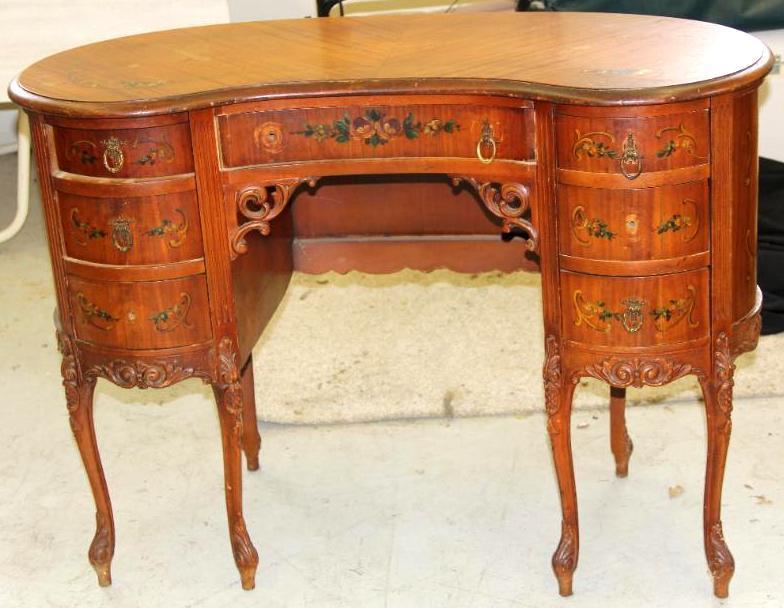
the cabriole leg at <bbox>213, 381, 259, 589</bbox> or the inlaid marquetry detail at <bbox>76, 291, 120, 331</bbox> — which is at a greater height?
the inlaid marquetry detail at <bbox>76, 291, 120, 331</bbox>

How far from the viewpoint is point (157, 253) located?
79.7 inches

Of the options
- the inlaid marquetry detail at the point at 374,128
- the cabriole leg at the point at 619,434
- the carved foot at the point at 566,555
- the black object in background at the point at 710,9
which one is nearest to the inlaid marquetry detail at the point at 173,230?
the inlaid marquetry detail at the point at 374,128

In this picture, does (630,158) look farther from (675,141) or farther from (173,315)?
(173,315)

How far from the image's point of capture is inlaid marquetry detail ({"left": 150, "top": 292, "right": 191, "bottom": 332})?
6.76ft

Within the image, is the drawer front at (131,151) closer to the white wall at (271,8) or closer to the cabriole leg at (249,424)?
the cabriole leg at (249,424)

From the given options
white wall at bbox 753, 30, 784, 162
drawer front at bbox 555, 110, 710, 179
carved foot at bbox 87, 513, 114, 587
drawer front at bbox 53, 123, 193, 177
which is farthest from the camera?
white wall at bbox 753, 30, 784, 162

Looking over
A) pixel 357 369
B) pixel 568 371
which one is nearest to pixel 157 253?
pixel 568 371

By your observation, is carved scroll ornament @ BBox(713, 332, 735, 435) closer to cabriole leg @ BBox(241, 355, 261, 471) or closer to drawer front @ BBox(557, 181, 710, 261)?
drawer front @ BBox(557, 181, 710, 261)

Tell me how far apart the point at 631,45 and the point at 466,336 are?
1.15 metres

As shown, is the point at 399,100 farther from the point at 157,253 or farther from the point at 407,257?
the point at 407,257

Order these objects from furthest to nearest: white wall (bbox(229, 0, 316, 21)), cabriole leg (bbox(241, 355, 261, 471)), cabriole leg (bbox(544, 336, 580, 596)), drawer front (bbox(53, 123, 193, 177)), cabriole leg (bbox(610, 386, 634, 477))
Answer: white wall (bbox(229, 0, 316, 21)) → cabriole leg (bbox(241, 355, 261, 471)) → cabriole leg (bbox(610, 386, 634, 477)) → cabriole leg (bbox(544, 336, 580, 596)) → drawer front (bbox(53, 123, 193, 177))

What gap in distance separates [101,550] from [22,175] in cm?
169

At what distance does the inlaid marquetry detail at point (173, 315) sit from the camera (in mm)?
2061

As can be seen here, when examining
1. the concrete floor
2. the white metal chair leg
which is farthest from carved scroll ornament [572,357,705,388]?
the white metal chair leg
